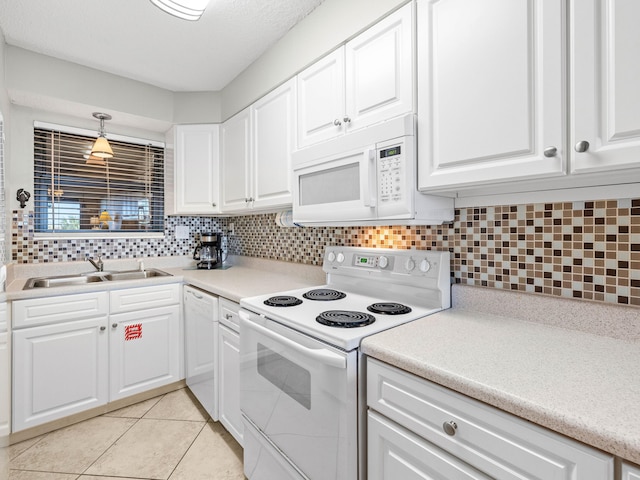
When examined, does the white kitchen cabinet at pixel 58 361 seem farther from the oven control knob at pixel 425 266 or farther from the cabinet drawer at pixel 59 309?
the oven control knob at pixel 425 266

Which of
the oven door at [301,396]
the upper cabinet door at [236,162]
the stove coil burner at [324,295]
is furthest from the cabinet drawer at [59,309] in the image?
the stove coil burner at [324,295]

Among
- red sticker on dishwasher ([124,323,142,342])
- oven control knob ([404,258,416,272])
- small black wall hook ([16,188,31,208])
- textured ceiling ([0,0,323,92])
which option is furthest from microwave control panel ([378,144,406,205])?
small black wall hook ([16,188,31,208])

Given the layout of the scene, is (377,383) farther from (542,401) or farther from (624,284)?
(624,284)

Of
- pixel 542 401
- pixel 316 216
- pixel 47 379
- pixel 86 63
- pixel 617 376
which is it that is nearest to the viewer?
pixel 542 401

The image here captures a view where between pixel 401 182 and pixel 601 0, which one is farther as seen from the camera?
pixel 401 182

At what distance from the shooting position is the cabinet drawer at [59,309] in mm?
1835

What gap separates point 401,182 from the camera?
49.3 inches

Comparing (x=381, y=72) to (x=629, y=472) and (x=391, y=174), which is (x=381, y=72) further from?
(x=629, y=472)

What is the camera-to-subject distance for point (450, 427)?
0.81 m

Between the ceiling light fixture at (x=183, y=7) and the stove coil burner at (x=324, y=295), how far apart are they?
142 cm

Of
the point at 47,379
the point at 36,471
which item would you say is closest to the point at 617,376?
the point at 36,471

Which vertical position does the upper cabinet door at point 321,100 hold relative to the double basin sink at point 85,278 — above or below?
above

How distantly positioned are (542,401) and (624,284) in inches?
25.6

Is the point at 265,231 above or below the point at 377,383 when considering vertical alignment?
above
